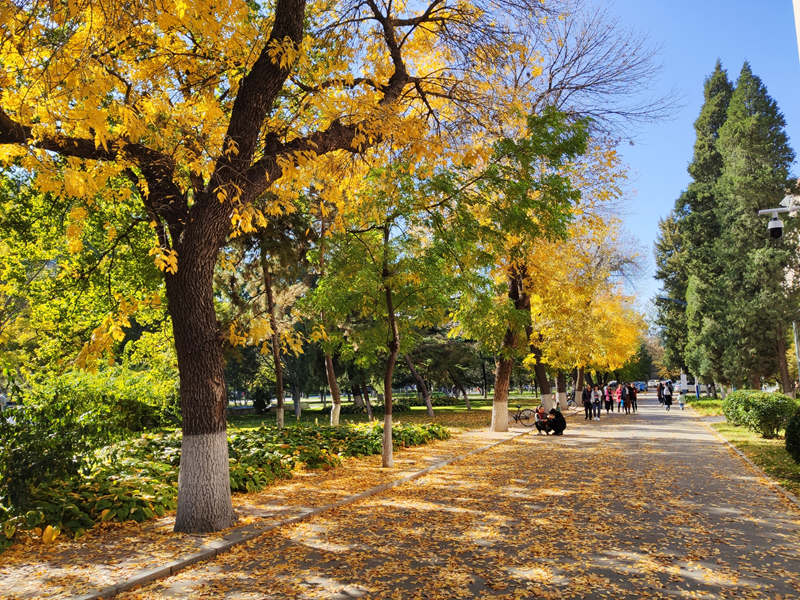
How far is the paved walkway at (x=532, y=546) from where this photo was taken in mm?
5250

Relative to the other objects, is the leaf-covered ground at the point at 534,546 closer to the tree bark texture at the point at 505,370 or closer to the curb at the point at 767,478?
the curb at the point at 767,478

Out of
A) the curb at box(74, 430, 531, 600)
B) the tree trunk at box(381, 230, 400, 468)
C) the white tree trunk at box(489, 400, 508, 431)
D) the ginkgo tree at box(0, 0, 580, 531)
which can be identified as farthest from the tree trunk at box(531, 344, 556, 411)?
the ginkgo tree at box(0, 0, 580, 531)

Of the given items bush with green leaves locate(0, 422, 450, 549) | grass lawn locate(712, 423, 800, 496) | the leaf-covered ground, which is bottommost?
grass lawn locate(712, 423, 800, 496)

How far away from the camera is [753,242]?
3203 cm

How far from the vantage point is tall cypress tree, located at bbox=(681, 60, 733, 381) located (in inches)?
1511

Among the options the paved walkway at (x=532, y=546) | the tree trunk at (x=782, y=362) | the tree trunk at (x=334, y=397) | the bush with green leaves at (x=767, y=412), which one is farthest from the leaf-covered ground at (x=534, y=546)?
the tree trunk at (x=782, y=362)

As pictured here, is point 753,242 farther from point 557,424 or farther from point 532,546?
point 532,546

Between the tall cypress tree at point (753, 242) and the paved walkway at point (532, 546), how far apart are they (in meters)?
22.9

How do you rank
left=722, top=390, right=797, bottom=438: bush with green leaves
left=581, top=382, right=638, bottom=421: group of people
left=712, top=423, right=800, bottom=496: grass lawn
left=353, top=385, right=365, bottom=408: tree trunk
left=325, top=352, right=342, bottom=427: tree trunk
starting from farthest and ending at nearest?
left=353, top=385, right=365, bottom=408: tree trunk < left=581, top=382, right=638, bottom=421: group of people < left=325, top=352, right=342, bottom=427: tree trunk < left=722, top=390, right=797, bottom=438: bush with green leaves < left=712, top=423, right=800, bottom=496: grass lawn

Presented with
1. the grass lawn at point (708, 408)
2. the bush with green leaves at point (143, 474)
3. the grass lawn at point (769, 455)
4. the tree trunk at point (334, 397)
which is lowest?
the grass lawn at point (708, 408)

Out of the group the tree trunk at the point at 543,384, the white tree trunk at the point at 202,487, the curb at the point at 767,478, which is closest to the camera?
the white tree trunk at the point at 202,487

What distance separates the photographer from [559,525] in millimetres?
7441

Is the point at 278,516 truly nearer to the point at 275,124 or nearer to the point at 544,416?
the point at 275,124

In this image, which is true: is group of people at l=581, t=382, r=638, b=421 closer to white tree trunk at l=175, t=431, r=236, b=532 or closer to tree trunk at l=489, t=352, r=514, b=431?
tree trunk at l=489, t=352, r=514, b=431
